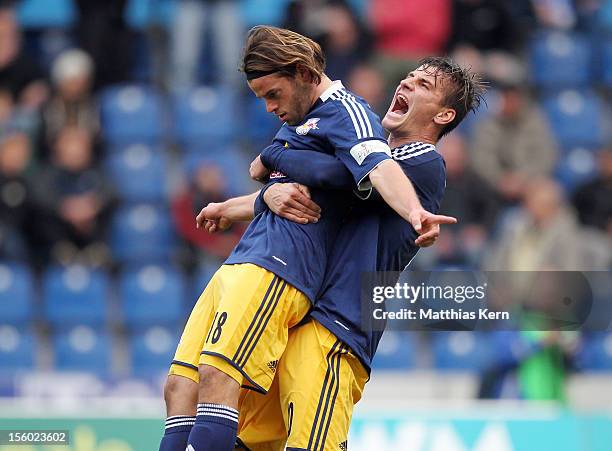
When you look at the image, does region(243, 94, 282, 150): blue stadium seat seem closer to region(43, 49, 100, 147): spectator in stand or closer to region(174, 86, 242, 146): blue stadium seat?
region(174, 86, 242, 146): blue stadium seat

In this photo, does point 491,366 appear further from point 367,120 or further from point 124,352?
→ point 367,120

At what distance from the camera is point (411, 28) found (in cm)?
1067

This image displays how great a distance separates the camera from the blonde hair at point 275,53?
4254 mm

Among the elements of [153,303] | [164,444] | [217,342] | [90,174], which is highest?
[90,174]

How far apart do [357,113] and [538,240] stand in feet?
17.3

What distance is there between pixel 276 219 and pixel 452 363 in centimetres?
518

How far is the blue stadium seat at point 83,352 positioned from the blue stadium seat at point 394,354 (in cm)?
214

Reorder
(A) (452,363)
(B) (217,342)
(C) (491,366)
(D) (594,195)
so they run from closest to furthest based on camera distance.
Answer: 1. (B) (217,342)
2. (C) (491,366)
3. (A) (452,363)
4. (D) (594,195)

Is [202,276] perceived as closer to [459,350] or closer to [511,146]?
[459,350]

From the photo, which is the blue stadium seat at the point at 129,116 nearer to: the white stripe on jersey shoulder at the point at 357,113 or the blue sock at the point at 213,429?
the white stripe on jersey shoulder at the point at 357,113

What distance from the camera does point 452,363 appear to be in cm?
930

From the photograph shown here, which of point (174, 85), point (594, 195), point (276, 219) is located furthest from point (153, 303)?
point (276, 219)

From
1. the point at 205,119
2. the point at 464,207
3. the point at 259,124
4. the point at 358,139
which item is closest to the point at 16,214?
the point at 205,119

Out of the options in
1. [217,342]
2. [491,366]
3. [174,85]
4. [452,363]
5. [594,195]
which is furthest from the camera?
A: [174,85]
